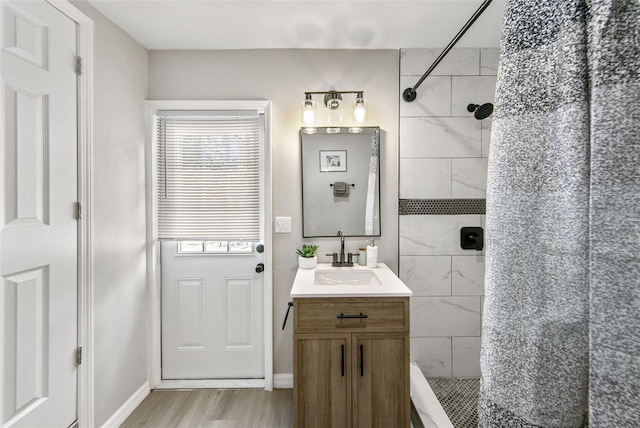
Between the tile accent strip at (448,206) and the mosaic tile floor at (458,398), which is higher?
the tile accent strip at (448,206)

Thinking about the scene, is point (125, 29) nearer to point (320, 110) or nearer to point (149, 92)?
point (149, 92)

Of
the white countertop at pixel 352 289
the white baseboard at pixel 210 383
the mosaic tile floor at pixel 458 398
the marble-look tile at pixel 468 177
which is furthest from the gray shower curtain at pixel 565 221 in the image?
the white baseboard at pixel 210 383

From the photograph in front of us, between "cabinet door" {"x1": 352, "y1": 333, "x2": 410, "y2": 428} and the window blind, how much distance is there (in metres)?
1.16

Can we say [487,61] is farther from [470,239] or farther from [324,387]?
[324,387]

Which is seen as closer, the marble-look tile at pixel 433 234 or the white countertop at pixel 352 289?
the white countertop at pixel 352 289

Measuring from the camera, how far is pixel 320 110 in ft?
7.36

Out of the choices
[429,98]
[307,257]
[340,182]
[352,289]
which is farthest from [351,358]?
[429,98]

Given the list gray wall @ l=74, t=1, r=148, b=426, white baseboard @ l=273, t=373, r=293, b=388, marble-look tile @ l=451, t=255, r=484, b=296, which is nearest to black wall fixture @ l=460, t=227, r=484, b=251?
marble-look tile @ l=451, t=255, r=484, b=296

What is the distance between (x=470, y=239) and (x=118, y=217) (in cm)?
243

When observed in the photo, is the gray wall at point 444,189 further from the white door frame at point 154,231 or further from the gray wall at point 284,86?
the white door frame at point 154,231

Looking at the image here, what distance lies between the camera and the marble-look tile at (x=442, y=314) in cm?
222

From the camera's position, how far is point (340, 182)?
2.23 meters

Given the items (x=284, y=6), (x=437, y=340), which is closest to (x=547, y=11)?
(x=284, y=6)

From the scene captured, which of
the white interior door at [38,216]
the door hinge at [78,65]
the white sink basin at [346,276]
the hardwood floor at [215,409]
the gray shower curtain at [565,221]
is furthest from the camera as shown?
the white sink basin at [346,276]
